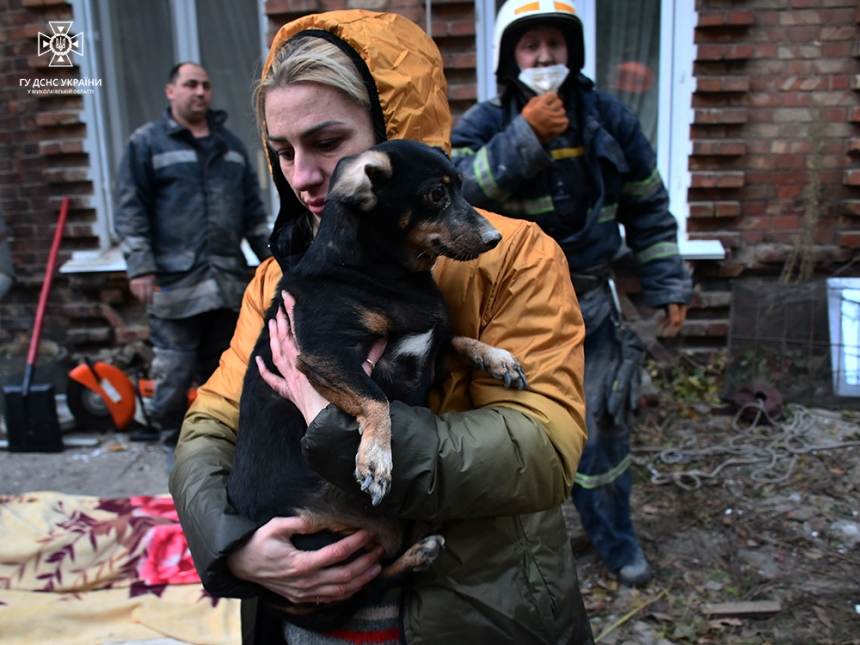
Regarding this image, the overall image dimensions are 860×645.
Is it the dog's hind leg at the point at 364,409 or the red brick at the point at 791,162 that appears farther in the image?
the red brick at the point at 791,162

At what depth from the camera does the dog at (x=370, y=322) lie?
155 cm

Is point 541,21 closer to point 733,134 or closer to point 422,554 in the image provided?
point 733,134

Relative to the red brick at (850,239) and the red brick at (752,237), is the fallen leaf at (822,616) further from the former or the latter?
the red brick at (850,239)

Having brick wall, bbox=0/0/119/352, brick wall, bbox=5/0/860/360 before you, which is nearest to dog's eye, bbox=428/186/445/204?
brick wall, bbox=5/0/860/360

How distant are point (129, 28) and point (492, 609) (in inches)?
246

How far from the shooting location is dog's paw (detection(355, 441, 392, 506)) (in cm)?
135

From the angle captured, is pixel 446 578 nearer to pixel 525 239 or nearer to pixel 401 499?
pixel 401 499

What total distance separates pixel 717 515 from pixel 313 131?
3434mm

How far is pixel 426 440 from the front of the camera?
139 cm

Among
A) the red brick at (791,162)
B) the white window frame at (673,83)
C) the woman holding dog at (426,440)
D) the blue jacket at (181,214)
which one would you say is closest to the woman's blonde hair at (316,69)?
the woman holding dog at (426,440)

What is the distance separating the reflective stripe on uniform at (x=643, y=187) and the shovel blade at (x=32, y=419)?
435cm

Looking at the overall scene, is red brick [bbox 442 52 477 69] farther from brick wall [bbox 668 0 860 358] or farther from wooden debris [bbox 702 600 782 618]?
wooden debris [bbox 702 600 782 618]

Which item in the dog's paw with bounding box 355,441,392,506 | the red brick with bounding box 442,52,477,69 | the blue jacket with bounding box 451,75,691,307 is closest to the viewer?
the dog's paw with bounding box 355,441,392,506

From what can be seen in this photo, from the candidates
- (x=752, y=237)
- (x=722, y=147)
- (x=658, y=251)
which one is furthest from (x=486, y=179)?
(x=752, y=237)
